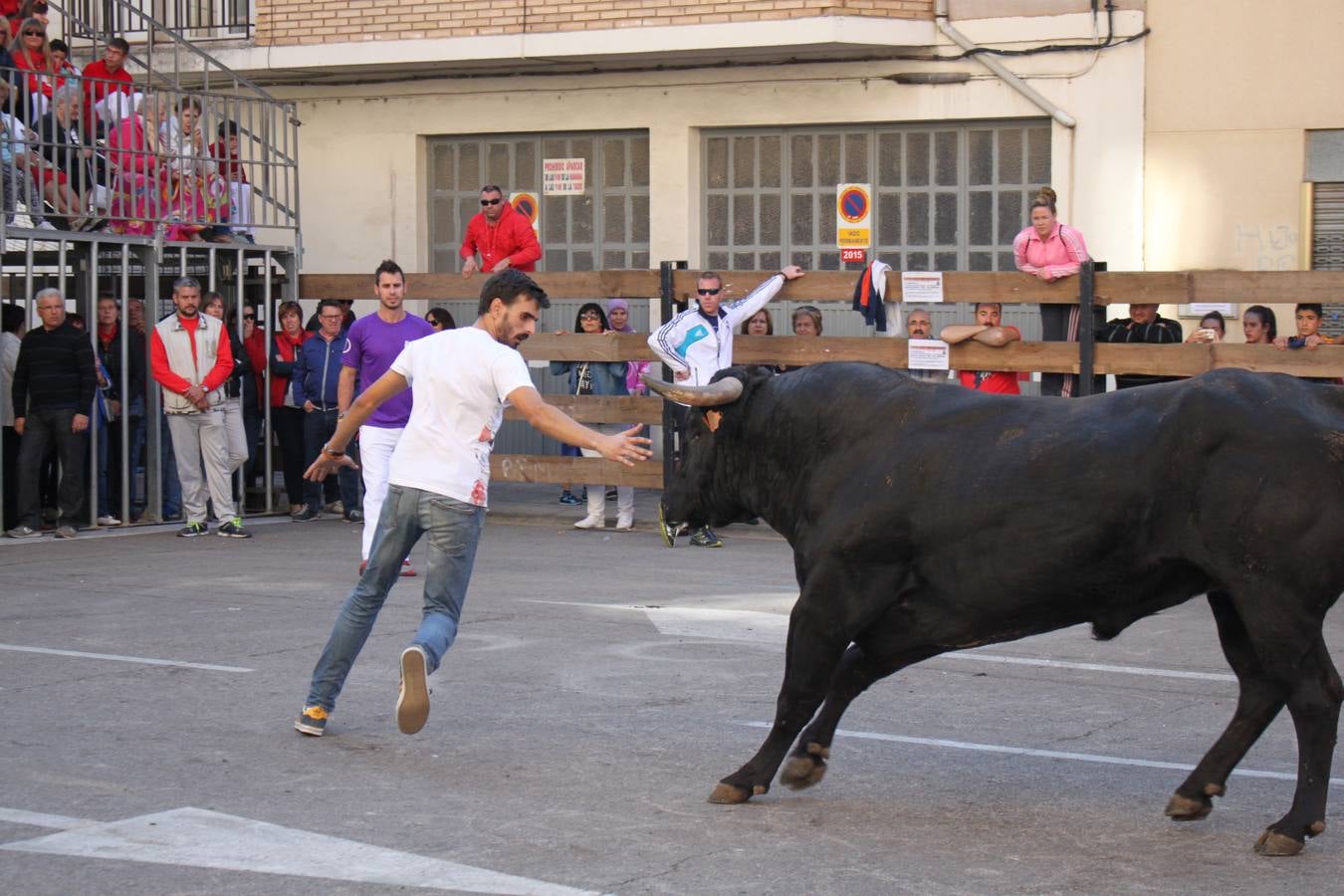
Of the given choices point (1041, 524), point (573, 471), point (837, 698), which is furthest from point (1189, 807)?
point (573, 471)

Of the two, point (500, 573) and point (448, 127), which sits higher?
point (448, 127)

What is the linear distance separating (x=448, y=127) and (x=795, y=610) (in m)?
15.3

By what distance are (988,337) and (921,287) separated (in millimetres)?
772

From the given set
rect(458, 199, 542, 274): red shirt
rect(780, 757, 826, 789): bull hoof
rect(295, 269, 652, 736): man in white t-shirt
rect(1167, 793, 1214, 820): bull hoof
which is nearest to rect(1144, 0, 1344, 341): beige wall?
rect(458, 199, 542, 274): red shirt

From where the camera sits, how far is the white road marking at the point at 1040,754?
6.98 m

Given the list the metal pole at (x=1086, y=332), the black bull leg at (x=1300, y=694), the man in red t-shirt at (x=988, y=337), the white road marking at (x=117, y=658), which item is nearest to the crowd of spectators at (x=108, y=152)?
the white road marking at (x=117, y=658)

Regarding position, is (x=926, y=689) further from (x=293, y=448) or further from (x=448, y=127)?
(x=448, y=127)

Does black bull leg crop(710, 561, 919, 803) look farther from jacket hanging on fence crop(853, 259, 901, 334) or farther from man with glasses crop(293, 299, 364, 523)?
man with glasses crop(293, 299, 364, 523)

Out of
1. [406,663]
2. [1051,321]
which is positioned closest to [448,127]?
[1051,321]

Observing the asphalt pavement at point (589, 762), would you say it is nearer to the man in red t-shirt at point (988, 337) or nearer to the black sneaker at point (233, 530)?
the man in red t-shirt at point (988, 337)

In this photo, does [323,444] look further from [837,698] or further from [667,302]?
[837,698]

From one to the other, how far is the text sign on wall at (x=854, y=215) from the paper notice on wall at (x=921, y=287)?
4454 millimetres

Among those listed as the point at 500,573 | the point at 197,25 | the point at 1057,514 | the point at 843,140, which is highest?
the point at 197,25

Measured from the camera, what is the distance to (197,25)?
21.6 m
